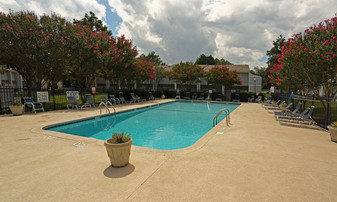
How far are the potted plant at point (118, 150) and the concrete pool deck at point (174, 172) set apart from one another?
15cm

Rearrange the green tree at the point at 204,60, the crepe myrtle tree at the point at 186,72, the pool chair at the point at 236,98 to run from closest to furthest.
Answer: the pool chair at the point at 236,98 → the crepe myrtle tree at the point at 186,72 → the green tree at the point at 204,60

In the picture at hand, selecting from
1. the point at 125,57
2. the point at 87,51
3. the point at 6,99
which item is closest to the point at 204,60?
the point at 125,57

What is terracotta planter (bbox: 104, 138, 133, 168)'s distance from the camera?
361 cm

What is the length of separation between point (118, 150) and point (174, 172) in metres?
1.22

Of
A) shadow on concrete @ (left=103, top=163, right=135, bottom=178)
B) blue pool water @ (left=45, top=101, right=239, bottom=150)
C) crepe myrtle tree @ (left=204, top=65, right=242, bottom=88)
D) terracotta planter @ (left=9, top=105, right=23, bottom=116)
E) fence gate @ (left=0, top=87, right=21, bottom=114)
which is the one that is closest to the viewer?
shadow on concrete @ (left=103, top=163, right=135, bottom=178)

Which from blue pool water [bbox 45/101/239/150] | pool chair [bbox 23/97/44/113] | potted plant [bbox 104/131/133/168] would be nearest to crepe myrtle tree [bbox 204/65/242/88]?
blue pool water [bbox 45/101/239/150]

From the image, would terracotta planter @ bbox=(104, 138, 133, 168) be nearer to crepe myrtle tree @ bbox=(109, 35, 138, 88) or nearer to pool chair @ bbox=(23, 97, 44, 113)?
pool chair @ bbox=(23, 97, 44, 113)

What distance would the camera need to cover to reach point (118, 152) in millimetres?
3684

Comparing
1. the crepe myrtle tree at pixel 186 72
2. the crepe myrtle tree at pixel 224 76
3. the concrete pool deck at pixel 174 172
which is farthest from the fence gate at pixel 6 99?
the crepe myrtle tree at pixel 224 76

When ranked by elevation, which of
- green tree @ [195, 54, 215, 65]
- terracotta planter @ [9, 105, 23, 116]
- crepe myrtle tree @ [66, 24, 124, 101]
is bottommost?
terracotta planter @ [9, 105, 23, 116]

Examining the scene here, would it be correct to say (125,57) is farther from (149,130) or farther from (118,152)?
(118,152)

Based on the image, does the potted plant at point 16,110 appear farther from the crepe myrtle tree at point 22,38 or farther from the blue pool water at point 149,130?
the blue pool water at point 149,130

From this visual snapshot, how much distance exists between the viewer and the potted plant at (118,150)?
3.62 metres

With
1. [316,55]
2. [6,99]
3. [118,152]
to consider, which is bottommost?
[118,152]
